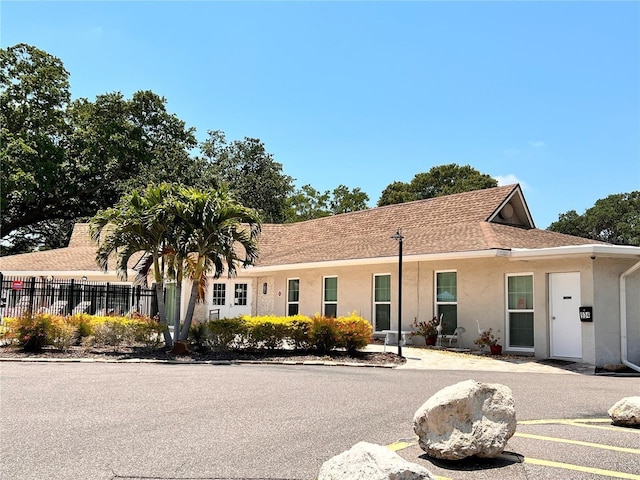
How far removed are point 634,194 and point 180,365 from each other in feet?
191

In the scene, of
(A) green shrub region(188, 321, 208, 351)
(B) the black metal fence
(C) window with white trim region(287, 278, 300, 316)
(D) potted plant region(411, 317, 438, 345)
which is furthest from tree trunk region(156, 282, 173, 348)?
(B) the black metal fence

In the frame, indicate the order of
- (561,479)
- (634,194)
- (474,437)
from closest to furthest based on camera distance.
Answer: (561,479)
(474,437)
(634,194)

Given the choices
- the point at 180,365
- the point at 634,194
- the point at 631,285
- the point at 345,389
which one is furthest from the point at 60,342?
the point at 634,194

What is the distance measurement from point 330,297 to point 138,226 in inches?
339

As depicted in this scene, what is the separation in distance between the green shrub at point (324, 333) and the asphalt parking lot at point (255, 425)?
3252 millimetres

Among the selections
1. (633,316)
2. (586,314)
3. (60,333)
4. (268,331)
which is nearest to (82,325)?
(60,333)

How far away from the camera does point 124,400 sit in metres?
8.77

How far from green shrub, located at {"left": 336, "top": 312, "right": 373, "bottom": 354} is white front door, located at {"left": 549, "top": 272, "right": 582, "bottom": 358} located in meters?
5.08

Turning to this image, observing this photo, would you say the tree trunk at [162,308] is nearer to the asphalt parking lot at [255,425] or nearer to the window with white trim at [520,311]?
the asphalt parking lot at [255,425]

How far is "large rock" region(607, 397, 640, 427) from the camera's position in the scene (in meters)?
7.19

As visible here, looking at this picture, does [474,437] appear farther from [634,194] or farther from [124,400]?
[634,194]

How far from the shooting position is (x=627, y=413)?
23.8 feet

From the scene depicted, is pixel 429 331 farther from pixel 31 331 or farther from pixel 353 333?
pixel 31 331

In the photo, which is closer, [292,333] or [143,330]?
[292,333]
